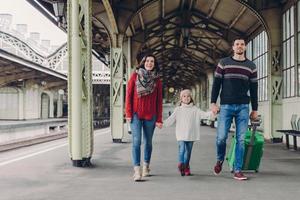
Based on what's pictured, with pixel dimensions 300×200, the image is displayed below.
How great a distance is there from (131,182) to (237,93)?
1.97 metres

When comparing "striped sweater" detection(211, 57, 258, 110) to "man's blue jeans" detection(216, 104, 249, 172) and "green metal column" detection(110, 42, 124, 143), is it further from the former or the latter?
"green metal column" detection(110, 42, 124, 143)

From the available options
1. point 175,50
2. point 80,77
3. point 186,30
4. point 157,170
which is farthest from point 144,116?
point 175,50

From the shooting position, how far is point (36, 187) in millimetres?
5898

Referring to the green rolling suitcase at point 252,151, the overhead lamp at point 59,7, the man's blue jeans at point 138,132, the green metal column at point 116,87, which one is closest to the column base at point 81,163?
the man's blue jeans at point 138,132

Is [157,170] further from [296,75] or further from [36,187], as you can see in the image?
[296,75]

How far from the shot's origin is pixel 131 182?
20.8ft

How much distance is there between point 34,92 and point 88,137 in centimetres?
3617

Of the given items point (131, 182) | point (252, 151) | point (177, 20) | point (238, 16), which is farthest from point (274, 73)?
point (131, 182)

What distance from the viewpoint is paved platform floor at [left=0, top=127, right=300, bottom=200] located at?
5.36 meters

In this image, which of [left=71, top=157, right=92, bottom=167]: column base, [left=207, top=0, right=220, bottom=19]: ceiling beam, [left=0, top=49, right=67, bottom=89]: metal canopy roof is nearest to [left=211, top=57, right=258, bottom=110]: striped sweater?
[left=71, top=157, right=92, bottom=167]: column base

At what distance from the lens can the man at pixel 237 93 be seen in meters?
6.59

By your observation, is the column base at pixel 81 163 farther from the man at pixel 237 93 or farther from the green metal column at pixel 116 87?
the green metal column at pixel 116 87

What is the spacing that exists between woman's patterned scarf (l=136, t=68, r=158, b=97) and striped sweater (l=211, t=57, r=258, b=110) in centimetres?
93

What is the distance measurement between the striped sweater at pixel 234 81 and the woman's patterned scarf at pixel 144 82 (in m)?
0.93
